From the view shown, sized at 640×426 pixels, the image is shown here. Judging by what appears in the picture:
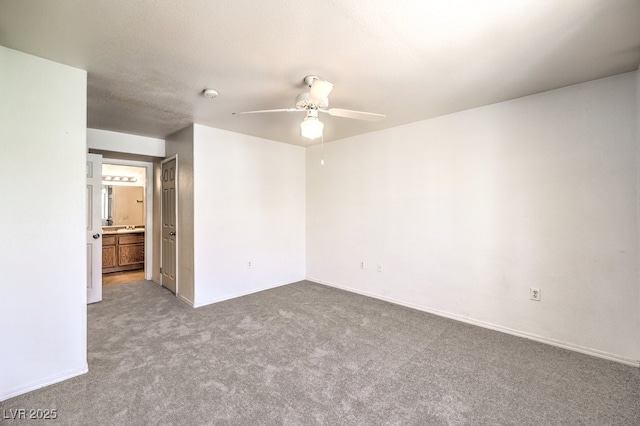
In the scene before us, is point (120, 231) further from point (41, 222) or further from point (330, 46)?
point (330, 46)

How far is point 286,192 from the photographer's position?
193 inches

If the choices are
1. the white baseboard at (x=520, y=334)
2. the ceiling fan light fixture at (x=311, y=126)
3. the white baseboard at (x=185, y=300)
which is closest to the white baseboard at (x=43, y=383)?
the white baseboard at (x=185, y=300)

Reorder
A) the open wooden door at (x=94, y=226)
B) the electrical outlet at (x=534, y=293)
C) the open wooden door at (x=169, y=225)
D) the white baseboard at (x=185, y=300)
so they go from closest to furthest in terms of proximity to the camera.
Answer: the electrical outlet at (x=534, y=293), the white baseboard at (x=185, y=300), the open wooden door at (x=94, y=226), the open wooden door at (x=169, y=225)

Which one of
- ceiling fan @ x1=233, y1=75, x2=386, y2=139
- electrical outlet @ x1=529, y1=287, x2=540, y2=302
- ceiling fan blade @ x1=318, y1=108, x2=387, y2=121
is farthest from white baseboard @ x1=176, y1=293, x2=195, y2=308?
electrical outlet @ x1=529, y1=287, x2=540, y2=302

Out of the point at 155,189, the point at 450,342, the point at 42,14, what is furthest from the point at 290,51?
the point at 155,189

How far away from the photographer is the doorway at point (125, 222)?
200 inches

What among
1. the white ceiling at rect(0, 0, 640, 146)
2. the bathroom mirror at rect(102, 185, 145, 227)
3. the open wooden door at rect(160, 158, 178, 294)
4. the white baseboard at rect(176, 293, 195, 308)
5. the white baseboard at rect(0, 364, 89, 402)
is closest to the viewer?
the white ceiling at rect(0, 0, 640, 146)

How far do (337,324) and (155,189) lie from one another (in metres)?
4.06

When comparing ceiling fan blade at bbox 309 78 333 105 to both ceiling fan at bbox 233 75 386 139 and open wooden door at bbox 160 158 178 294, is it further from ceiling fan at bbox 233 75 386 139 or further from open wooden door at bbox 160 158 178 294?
open wooden door at bbox 160 158 178 294

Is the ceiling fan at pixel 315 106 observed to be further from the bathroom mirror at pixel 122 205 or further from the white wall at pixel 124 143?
the bathroom mirror at pixel 122 205

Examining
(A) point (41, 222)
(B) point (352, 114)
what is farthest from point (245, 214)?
(B) point (352, 114)

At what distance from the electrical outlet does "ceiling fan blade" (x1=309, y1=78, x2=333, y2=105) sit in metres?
2.73

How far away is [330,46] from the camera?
1.92m

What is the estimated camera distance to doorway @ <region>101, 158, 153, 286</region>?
509 centimetres
